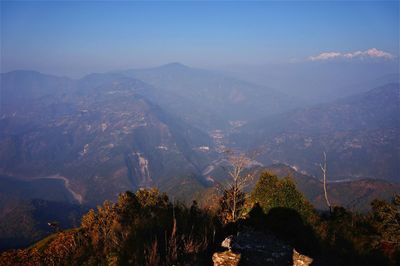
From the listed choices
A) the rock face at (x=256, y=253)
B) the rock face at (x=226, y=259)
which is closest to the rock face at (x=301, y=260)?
the rock face at (x=256, y=253)

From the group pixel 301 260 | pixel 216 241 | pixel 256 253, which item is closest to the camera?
pixel 301 260

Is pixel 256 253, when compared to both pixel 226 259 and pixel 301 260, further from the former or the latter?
pixel 226 259

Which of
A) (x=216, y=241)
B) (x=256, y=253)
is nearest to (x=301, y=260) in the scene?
(x=256, y=253)

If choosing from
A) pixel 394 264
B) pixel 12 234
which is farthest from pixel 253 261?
pixel 12 234

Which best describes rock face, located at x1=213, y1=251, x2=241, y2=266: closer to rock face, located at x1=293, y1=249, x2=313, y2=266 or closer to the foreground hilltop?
the foreground hilltop

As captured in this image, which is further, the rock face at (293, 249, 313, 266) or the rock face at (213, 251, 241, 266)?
the rock face at (293, 249, 313, 266)

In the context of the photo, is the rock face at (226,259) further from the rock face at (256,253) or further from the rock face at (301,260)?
the rock face at (301,260)

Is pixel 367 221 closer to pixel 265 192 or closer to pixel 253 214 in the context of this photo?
pixel 265 192

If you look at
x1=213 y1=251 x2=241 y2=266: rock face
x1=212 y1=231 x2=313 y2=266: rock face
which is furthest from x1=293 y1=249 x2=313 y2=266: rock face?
x1=213 y1=251 x2=241 y2=266: rock face
